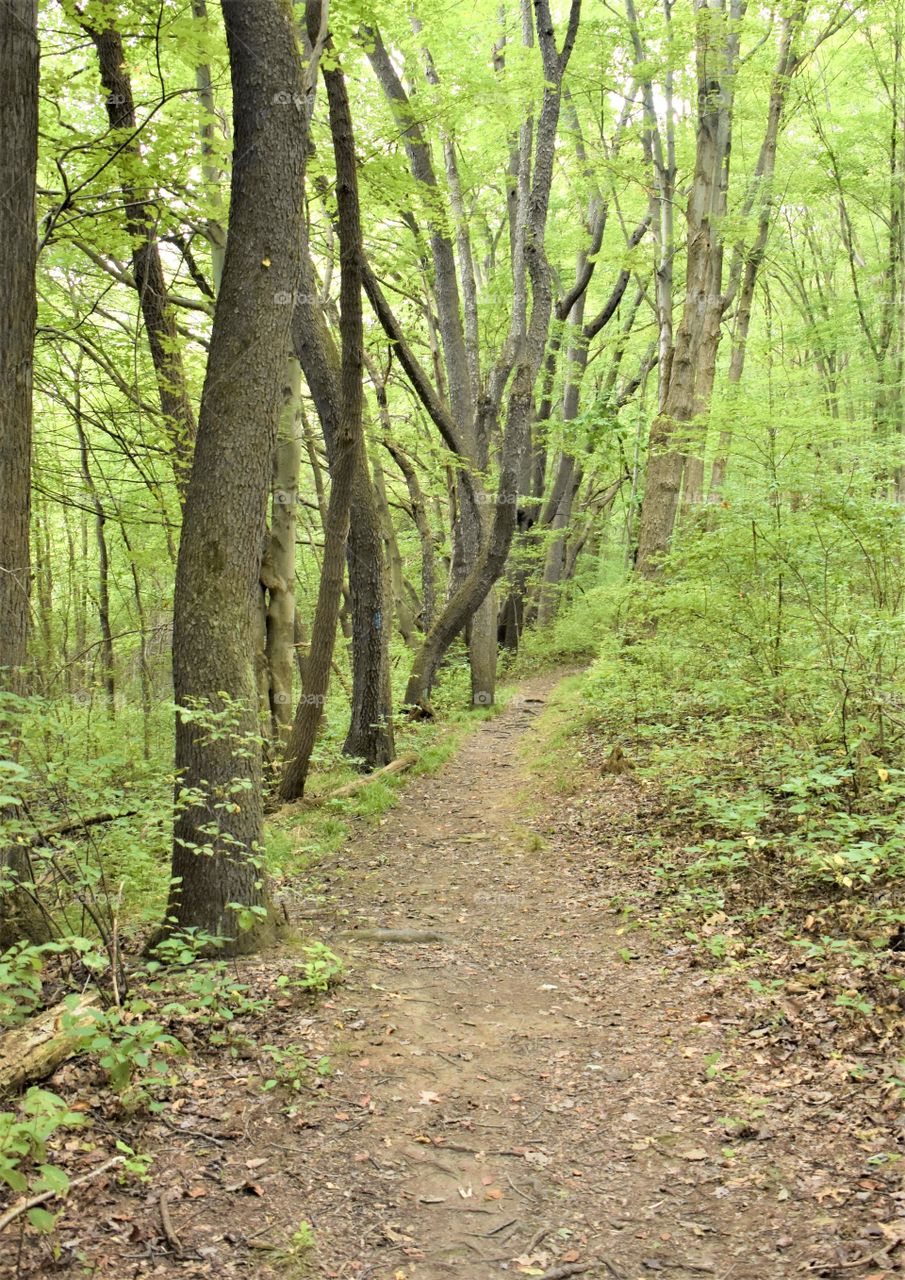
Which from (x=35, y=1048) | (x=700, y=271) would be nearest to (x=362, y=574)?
(x=700, y=271)

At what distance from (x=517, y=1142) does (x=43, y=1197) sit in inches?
71.2

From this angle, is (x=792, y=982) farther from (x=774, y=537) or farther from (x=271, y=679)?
(x=271, y=679)

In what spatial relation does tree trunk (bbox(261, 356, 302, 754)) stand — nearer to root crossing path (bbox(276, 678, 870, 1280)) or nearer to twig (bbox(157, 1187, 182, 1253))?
root crossing path (bbox(276, 678, 870, 1280))

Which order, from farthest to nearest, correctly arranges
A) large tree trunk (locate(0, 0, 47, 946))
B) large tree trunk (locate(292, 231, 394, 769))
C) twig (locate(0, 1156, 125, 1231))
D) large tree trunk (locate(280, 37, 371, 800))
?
large tree trunk (locate(292, 231, 394, 769))
large tree trunk (locate(280, 37, 371, 800))
large tree trunk (locate(0, 0, 47, 946))
twig (locate(0, 1156, 125, 1231))

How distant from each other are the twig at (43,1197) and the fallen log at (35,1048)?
0.46 m

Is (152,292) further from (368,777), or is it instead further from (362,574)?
(368,777)

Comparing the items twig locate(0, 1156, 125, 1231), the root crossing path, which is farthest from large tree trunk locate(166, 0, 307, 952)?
twig locate(0, 1156, 125, 1231)

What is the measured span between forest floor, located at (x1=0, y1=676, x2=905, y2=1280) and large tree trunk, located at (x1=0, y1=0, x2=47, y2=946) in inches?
70.0

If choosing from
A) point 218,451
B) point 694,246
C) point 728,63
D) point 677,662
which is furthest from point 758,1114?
point 728,63

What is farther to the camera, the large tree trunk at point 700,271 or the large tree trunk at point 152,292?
the large tree trunk at point 700,271

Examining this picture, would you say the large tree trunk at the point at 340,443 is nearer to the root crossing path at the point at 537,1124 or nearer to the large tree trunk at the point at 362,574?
the large tree trunk at the point at 362,574

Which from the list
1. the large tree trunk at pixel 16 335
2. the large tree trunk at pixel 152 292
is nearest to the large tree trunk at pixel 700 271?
the large tree trunk at pixel 152 292

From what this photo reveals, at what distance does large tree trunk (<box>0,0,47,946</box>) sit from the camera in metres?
4.22

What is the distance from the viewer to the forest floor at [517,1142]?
2697mm
